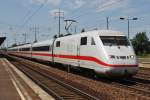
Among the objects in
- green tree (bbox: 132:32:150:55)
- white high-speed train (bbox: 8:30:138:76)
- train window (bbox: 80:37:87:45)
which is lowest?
white high-speed train (bbox: 8:30:138:76)

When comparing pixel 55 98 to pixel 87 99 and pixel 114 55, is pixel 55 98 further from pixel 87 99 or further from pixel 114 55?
pixel 114 55

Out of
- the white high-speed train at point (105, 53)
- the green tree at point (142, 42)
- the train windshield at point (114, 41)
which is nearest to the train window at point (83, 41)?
the white high-speed train at point (105, 53)

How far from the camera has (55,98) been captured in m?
15.2

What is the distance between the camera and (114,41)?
21.3 m

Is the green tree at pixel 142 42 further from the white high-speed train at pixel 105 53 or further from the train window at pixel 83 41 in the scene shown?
Answer: the train window at pixel 83 41

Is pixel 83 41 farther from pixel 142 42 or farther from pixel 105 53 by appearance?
pixel 142 42

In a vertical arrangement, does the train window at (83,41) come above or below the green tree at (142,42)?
below

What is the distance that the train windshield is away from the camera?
21.0m

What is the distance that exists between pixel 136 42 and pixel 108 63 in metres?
110

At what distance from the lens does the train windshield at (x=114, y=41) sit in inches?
828

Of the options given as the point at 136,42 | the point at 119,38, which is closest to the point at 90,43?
the point at 119,38

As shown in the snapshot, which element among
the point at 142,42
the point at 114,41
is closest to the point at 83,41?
the point at 114,41

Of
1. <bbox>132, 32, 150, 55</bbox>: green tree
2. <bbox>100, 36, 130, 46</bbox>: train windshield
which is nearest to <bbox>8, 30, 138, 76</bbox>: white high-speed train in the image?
<bbox>100, 36, 130, 46</bbox>: train windshield

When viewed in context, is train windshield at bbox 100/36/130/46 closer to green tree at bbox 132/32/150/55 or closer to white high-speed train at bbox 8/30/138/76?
white high-speed train at bbox 8/30/138/76
